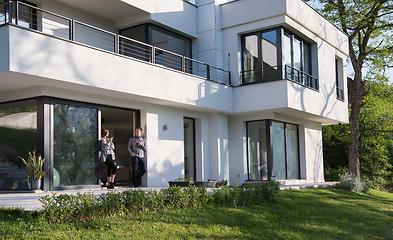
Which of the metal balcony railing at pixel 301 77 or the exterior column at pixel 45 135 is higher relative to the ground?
the metal balcony railing at pixel 301 77

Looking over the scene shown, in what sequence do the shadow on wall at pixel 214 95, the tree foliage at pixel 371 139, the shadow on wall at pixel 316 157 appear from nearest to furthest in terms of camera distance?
the shadow on wall at pixel 214 95
the shadow on wall at pixel 316 157
the tree foliage at pixel 371 139

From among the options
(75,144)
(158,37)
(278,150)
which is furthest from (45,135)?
(278,150)

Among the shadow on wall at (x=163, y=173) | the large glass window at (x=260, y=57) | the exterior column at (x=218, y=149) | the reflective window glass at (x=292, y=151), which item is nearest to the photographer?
the shadow on wall at (x=163, y=173)

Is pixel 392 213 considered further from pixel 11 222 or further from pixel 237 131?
pixel 11 222

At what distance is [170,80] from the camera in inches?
558

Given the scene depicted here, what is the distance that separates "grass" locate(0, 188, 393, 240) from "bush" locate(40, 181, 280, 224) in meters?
0.20

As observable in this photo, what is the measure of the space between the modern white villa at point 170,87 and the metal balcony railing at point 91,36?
0.14 feet

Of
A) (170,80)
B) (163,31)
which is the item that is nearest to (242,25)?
(163,31)

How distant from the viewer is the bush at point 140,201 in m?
6.98

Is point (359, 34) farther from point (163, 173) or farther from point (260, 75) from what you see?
point (163, 173)

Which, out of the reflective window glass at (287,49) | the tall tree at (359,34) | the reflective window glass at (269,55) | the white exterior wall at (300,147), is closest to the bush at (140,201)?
the white exterior wall at (300,147)

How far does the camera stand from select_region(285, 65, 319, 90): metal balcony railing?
55.7 ft

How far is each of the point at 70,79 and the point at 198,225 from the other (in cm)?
516

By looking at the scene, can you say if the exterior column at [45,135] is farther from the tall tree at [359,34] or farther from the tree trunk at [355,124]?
the tall tree at [359,34]
